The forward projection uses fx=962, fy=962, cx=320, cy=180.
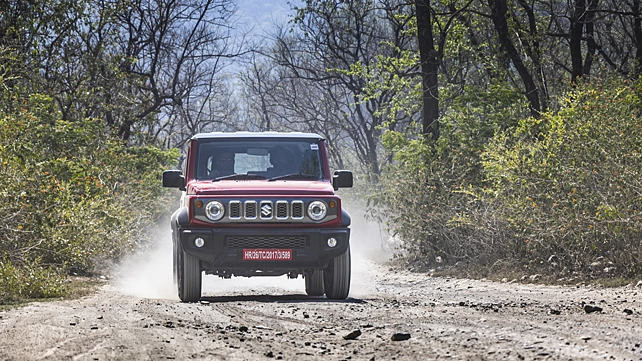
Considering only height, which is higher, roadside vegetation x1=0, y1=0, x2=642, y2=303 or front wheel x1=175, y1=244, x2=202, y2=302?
roadside vegetation x1=0, y1=0, x2=642, y2=303

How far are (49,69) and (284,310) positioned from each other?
20966 millimetres

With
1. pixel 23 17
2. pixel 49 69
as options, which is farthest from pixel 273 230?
pixel 49 69

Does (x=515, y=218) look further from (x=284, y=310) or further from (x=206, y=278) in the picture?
(x=284, y=310)

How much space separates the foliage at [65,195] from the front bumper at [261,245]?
250 cm

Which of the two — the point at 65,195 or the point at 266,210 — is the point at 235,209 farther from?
the point at 65,195

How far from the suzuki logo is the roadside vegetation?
3.12m

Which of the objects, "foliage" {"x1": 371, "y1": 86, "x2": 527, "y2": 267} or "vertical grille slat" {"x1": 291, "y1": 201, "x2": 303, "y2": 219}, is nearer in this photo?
"vertical grille slat" {"x1": 291, "y1": 201, "x2": 303, "y2": 219}

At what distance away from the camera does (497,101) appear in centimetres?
2283

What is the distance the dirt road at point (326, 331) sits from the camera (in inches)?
255

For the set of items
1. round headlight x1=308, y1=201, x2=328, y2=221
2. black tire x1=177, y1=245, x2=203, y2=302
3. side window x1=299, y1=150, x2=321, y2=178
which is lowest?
black tire x1=177, y1=245, x2=203, y2=302

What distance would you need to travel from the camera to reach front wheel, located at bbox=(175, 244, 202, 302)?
1088 cm

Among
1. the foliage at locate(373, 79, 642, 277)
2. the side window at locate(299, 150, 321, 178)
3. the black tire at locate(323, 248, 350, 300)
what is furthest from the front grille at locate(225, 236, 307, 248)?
the foliage at locate(373, 79, 642, 277)

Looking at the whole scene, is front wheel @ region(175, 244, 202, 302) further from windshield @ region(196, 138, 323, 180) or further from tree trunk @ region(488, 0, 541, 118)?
tree trunk @ region(488, 0, 541, 118)

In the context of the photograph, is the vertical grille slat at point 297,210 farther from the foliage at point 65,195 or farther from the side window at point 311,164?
the foliage at point 65,195
